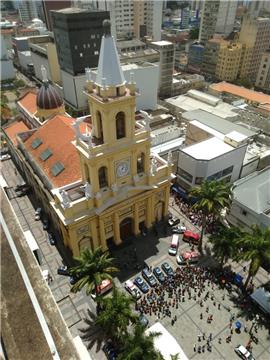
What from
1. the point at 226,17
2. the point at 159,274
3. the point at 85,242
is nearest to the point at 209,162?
the point at 159,274

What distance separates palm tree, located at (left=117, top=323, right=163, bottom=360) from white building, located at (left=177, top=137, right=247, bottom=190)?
31.3 m

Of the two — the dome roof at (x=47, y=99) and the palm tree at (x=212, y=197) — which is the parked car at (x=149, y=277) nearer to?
the palm tree at (x=212, y=197)

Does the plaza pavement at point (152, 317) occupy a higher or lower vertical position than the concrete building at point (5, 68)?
lower

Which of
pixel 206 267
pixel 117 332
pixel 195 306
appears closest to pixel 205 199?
pixel 206 267

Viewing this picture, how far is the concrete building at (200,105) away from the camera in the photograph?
257 feet

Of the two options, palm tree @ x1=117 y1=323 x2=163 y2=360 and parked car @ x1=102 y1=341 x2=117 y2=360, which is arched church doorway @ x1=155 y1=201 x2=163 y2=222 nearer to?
parked car @ x1=102 y1=341 x2=117 y2=360

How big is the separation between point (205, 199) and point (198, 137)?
24.0 meters

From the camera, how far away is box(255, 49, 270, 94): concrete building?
112 metres

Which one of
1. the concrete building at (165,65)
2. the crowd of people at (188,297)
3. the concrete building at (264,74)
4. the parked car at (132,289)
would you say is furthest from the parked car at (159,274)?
the concrete building at (264,74)

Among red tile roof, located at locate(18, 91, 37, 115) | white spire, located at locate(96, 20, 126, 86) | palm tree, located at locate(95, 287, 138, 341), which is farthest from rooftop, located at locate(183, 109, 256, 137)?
palm tree, located at locate(95, 287, 138, 341)

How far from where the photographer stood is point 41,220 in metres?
50.7

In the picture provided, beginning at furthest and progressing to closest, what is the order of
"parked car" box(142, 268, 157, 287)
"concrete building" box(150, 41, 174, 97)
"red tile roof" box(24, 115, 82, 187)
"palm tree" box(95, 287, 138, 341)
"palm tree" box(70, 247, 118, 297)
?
"concrete building" box(150, 41, 174, 97) → "red tile roof" box(24, 115, 82, 187) → "parked car" box(142, 268, 157, 287) → "palm tree" box(70, 247, 118, 297) → "palm tree" box(95, 287, 138, 341)

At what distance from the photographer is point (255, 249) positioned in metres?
33.7

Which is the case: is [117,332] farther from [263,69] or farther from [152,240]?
[263,69]
